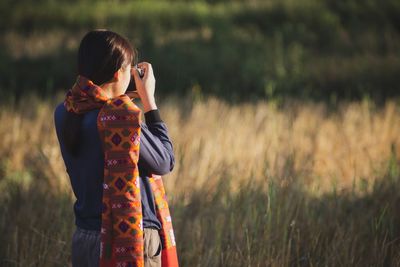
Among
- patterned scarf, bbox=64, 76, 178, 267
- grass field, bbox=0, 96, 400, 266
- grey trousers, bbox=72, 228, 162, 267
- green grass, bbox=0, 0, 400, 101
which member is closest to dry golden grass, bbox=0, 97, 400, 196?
grass field, bbox=0, 96, 400, 266

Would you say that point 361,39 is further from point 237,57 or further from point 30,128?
point 30,128

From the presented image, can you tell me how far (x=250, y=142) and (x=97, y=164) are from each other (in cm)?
330

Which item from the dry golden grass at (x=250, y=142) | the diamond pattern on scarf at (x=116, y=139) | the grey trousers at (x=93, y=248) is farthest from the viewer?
the dry golden grass at (x=250, y=142)

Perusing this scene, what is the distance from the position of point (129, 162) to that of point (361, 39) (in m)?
9.92

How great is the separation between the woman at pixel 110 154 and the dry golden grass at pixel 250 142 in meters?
1.94

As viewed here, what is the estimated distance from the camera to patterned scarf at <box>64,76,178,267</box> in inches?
74.8

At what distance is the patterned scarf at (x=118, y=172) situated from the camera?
6.23 feet

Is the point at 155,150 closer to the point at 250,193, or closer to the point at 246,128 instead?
the point at 250,193

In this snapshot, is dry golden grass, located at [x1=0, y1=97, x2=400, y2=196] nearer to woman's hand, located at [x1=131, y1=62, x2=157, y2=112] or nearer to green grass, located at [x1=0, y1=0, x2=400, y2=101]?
green grass, located at [x1=0, y1=0, x2=400, y2=101]

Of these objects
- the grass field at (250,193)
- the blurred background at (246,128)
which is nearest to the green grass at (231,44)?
the blurred background at (246,128)

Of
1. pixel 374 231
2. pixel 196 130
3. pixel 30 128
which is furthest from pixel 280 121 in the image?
pixel 374 231

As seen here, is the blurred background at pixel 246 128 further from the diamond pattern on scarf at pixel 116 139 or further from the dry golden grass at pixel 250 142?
the diamond pattern on scarf at pixel 116 139

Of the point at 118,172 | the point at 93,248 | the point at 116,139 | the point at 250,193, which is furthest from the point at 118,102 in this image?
the point at 250,193

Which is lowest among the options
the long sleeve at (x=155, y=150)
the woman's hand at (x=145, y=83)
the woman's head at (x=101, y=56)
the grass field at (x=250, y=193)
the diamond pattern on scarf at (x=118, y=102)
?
the grass field at (x=250, y=193)
